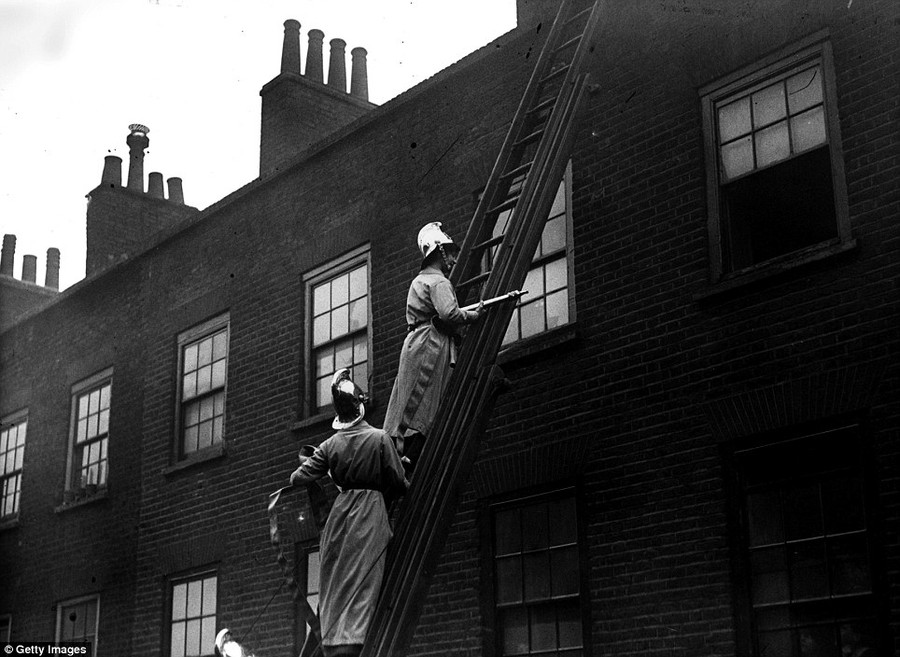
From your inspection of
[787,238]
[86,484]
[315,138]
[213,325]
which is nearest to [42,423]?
[86,484]

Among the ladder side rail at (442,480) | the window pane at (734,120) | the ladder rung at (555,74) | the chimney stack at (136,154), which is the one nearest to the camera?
the ladder side rail at (442,480)

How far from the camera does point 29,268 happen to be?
1078 inches

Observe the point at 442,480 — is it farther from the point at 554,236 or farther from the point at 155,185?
the point at 155,185

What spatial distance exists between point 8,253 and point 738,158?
767 inches

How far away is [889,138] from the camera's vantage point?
9.32 metres

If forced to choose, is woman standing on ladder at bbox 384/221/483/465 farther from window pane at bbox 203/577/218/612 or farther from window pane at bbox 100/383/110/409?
window pane at bbox 100/383/110/409

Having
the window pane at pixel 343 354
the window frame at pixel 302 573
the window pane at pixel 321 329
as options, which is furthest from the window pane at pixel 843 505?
the window pane at pixel 321 329

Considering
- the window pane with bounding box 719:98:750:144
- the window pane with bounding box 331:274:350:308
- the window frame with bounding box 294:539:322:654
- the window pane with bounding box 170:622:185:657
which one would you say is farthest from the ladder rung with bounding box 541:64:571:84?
the window pane with bounding box 170:622:185:657

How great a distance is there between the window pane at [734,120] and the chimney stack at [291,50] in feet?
25.6

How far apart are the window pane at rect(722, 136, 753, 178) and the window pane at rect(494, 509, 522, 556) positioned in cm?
337

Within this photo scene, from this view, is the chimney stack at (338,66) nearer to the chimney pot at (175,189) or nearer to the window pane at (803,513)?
the chimney pot at (175,189)

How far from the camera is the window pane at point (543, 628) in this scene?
10.9 meters

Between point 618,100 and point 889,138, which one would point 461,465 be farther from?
point 618,100

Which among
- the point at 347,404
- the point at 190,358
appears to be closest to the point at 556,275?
the point at 347,404
